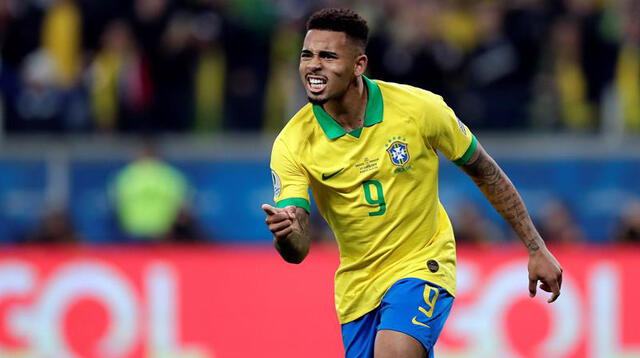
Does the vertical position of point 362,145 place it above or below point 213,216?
above

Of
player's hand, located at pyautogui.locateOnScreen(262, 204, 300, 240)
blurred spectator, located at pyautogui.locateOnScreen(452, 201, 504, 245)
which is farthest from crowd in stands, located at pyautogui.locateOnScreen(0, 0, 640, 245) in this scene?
player's hand, located at pyautogui.locateOnScreen(262, 204, 300, 240)

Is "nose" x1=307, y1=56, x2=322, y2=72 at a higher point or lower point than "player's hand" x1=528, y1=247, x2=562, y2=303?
higher

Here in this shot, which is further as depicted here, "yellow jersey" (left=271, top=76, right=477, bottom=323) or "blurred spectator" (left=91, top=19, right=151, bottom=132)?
"blurred spectator" (left=91, top=19, right=151, bottom=132)

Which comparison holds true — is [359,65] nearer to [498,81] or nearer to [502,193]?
[502,193]

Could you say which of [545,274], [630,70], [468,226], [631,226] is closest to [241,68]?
[468,226]

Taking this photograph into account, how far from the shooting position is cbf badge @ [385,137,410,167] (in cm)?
705

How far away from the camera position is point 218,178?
14.4 meters

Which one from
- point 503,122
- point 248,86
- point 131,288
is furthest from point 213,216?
point 503,122

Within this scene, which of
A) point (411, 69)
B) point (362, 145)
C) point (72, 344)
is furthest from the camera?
point (411, 69)

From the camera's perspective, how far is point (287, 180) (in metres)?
6.96

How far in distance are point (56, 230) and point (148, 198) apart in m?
1.19

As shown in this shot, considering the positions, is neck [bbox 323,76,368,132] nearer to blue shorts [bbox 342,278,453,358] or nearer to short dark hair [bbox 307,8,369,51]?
short dark hair [bbox 307,8,369,51]

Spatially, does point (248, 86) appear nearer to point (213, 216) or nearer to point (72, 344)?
point (213, 216)

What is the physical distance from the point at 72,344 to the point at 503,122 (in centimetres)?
548
